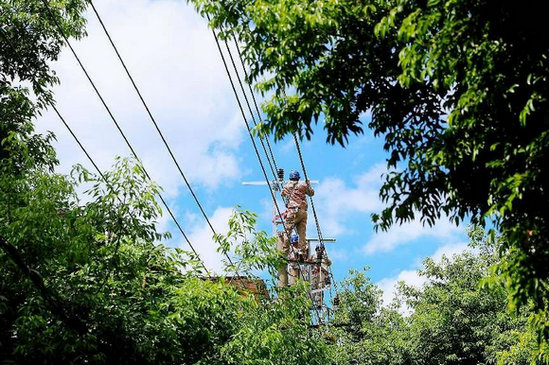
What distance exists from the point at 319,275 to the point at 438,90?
14542 mm

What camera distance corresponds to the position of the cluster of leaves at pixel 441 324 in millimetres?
26781

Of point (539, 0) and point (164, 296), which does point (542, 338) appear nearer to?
point (539, 0)

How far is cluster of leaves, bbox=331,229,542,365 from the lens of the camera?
26.8 meters


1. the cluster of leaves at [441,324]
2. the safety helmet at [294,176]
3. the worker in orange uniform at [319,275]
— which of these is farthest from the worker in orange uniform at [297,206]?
the cluster of leaves at [441,324]

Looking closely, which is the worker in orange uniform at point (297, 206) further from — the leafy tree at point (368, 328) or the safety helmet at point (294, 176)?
the leafy tree at point (368, 328)

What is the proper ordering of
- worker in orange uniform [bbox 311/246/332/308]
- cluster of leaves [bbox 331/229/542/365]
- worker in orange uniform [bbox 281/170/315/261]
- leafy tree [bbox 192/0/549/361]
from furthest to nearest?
cluster of leaves [bbox 331/229/542/365]
worker in orange uniform [bbox 311/246/332/308]
worker in orange uniform [bbox 281/170/315/261]
leafy tree [bbox 192/0/549/361]

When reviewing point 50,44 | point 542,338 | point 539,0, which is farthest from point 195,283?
point 50,44

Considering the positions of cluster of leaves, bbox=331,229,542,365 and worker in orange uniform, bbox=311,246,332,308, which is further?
cluster of leaves, bbox=331,229,542,365

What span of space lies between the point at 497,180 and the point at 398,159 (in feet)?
4.35

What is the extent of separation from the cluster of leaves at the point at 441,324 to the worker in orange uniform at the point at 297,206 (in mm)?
7349

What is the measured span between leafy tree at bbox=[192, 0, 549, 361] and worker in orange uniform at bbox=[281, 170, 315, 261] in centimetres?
1042

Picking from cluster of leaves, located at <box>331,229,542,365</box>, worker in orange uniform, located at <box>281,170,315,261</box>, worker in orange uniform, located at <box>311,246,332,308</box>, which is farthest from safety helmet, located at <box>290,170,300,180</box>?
cluster of leaves, located at <box>331,229,542,365</box>

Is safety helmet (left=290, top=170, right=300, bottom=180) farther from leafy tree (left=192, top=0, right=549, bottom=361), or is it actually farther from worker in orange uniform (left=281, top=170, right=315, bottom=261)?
leafy tree (left=192, top=0, right=549, bottom=361)

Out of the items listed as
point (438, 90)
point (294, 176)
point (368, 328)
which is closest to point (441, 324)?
point (368, 328)
